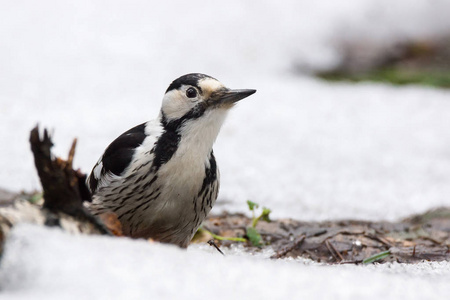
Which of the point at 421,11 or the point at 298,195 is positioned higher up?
the point at 421,11

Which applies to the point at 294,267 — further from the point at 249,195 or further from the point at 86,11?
the point at 86,11

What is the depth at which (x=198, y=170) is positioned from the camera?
3.67m

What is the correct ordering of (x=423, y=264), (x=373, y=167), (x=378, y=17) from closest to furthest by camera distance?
(x=423, y=264)
(x=373, y=167)
(x=378, y=17)

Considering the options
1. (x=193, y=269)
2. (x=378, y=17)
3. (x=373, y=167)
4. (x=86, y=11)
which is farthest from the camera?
(x=378, y=17)

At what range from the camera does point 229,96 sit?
374cm

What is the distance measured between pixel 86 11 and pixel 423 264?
763 centimetres

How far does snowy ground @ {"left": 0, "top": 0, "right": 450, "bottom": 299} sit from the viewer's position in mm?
2426

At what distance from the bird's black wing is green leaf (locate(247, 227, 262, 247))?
107 cm

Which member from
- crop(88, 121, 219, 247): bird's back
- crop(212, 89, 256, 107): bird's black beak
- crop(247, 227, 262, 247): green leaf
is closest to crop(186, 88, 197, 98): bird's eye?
crop(212, 89, 256, 107): bird's black beak

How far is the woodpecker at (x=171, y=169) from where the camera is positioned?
3607mm

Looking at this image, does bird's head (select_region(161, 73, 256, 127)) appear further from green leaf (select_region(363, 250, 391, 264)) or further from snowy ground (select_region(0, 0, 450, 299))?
green leaf (select_region(363, 250, 391, 264))

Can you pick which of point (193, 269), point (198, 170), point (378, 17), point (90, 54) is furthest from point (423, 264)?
point (378, 17)

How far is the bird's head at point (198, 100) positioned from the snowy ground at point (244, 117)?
759mm

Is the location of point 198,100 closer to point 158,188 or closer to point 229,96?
point 229,96
